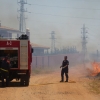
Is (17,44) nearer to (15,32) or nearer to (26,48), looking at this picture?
(26,48)

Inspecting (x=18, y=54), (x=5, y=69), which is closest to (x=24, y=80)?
(x=5, y=69)

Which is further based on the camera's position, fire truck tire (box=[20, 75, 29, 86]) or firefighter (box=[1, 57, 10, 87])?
fire truck tire (box=[20, 75, 29, 86])

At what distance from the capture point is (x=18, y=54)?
16.9 m

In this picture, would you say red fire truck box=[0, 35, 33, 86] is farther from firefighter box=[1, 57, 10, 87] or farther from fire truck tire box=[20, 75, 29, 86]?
firefighter box=[1, 57, 10, 87]

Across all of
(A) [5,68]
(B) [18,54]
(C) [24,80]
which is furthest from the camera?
(C) [24,80]

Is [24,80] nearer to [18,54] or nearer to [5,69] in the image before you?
[5,69]

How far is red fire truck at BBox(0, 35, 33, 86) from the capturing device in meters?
16.8

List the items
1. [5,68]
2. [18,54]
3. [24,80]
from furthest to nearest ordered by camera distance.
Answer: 1. [24,80]
2. [18,54]
3. [5,68]

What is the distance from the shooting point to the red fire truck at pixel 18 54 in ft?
55.2

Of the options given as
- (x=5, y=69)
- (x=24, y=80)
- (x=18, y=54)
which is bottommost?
(x=24, y=80)

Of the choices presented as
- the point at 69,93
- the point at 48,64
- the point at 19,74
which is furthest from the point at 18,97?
the point at 48,64

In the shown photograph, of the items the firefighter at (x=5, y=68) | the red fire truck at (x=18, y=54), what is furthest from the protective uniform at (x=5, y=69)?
the red fire truck at (x=18, y=54)

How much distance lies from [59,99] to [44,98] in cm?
64

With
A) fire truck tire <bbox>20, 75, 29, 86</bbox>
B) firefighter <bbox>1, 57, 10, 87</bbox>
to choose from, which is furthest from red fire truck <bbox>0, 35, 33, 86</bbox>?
firefighter <bbox>1, 57, 10, 87</bbox>
